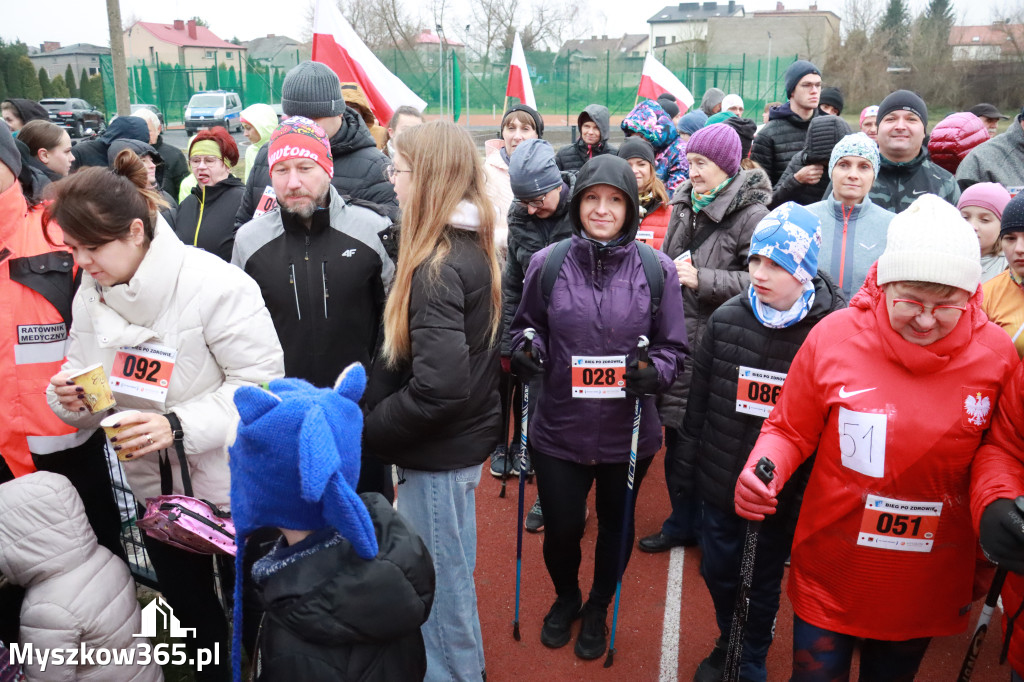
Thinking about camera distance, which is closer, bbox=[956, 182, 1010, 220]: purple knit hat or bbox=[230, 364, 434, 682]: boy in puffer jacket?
bbox=[230, 364, 434, 682]: boy in puffer jacket

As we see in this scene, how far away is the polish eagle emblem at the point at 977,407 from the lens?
216cm

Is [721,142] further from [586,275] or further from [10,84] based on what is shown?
[10,84]

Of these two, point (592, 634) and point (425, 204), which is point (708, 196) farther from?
point (592, 634)

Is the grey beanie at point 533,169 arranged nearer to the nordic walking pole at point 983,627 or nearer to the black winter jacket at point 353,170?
the black winter jacket at point 353,170

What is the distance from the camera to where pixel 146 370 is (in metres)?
2.58

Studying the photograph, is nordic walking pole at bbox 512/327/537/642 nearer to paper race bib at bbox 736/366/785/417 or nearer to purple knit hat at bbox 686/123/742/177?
paper race bib at bbox 736/366/785/417

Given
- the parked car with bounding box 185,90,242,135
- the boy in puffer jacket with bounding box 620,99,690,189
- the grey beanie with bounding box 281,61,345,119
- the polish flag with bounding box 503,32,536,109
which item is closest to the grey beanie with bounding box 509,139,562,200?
the grey beanie with bounding box 281,61,345,119

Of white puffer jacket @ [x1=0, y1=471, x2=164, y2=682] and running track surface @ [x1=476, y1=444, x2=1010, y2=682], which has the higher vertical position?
white puffer jacket @ [x1=0, y1=471, x2=164, y2=682]

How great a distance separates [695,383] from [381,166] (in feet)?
7.75

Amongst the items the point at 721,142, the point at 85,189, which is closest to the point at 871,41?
the point at 721,142

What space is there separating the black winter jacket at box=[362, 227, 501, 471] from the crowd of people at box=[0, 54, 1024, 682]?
0.04 feet

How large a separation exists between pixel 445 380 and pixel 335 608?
975 mm

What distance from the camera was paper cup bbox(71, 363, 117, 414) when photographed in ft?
7.98

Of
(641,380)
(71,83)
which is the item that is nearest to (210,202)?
(641,380)
